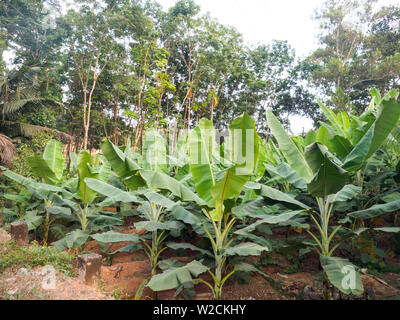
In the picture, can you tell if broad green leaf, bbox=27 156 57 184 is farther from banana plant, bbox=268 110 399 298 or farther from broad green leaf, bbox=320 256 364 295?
broad green leaf, bbox=320 256 364 295

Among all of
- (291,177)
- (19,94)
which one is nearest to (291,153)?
(291,177)

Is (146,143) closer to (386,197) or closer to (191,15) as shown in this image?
(386,197)

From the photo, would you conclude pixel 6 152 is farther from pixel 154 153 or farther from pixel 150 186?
pixel 150 186

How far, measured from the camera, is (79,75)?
554 inches

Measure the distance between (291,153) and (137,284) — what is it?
2.69 m

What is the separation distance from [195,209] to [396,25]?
19932mm

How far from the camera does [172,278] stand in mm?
2471

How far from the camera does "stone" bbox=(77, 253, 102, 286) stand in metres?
3.07

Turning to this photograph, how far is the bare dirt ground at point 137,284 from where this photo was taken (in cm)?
271

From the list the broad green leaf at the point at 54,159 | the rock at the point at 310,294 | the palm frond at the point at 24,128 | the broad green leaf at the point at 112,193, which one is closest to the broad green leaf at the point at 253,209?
the rock at the point at 310,294

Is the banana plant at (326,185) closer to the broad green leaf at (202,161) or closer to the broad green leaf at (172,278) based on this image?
the broad green leaf at (202,161)

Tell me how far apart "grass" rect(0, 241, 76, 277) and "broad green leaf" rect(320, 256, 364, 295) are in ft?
9.86

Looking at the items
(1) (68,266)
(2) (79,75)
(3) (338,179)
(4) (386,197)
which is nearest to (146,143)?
(1) (68,266)

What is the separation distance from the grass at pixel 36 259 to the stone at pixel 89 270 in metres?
0.26
